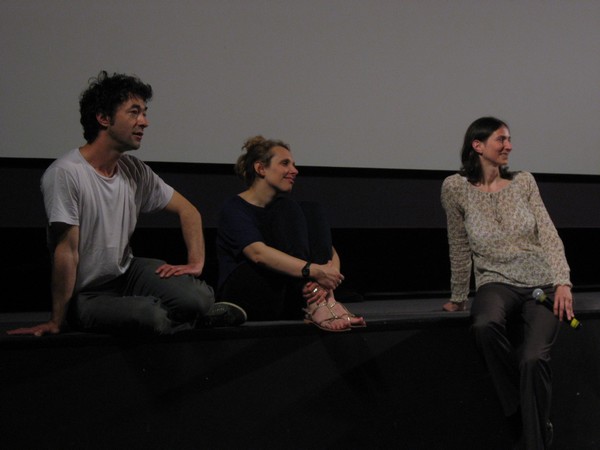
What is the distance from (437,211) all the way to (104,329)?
1.54 meters

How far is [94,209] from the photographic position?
1.74 meters

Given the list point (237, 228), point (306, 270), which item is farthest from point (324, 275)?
point (237, 228)

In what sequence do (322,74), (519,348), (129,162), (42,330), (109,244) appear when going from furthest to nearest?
1. (322,74)
2. (519,348)
3. (129,162)
4. (109,244)
5. (42,330)

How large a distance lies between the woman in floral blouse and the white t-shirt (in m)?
0.96

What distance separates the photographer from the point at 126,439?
1711mm

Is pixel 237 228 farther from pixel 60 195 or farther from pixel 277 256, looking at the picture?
pixel 60 195

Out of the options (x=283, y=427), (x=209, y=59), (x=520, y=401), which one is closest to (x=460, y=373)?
(x=520, y=401)

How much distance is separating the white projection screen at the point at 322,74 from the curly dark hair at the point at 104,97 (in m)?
0.58

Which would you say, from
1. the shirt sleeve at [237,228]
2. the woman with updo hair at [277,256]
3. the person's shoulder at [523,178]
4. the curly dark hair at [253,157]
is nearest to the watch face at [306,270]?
the woman with updo hair at [277,256]

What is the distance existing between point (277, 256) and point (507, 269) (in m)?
0.66

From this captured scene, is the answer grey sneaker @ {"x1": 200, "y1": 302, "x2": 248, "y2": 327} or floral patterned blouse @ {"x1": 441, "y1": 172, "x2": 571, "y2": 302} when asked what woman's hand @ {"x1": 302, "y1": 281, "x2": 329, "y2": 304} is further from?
floral patterned blouse @ {"x1": 441, "y1": 172, "x2": 571, "y2": 302}

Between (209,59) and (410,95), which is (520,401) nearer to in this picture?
(410,95)

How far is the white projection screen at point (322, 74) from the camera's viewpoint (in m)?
2.35

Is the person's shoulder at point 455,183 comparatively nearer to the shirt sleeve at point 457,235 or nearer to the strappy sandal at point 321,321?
the shirt sleeve at point 457,235
